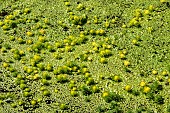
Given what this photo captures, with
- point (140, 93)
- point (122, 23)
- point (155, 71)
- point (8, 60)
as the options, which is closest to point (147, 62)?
point (155, 71)

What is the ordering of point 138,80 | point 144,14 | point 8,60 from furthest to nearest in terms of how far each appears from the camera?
point 144,14
point 8,60
point 138,80

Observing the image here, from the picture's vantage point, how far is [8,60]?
31.4 ft

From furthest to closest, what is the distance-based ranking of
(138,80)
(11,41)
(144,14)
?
(144,14), (11,41), (138,80)

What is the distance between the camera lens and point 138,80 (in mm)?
8883

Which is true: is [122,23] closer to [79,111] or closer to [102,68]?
[102,68]

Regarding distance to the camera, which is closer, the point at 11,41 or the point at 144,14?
the point at 11,41

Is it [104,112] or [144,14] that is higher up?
[144,14]

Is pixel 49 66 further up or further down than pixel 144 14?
further down

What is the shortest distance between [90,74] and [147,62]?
1.32 m

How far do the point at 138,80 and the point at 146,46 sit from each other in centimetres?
121

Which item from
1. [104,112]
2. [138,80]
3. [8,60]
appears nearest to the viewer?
[104,112]

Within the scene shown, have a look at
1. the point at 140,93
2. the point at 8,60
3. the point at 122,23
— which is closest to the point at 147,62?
the point at 140,93

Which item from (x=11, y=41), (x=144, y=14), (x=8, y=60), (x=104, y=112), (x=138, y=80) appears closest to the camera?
(x=104, y=112)

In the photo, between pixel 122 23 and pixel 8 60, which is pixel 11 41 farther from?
pixel 122 23
